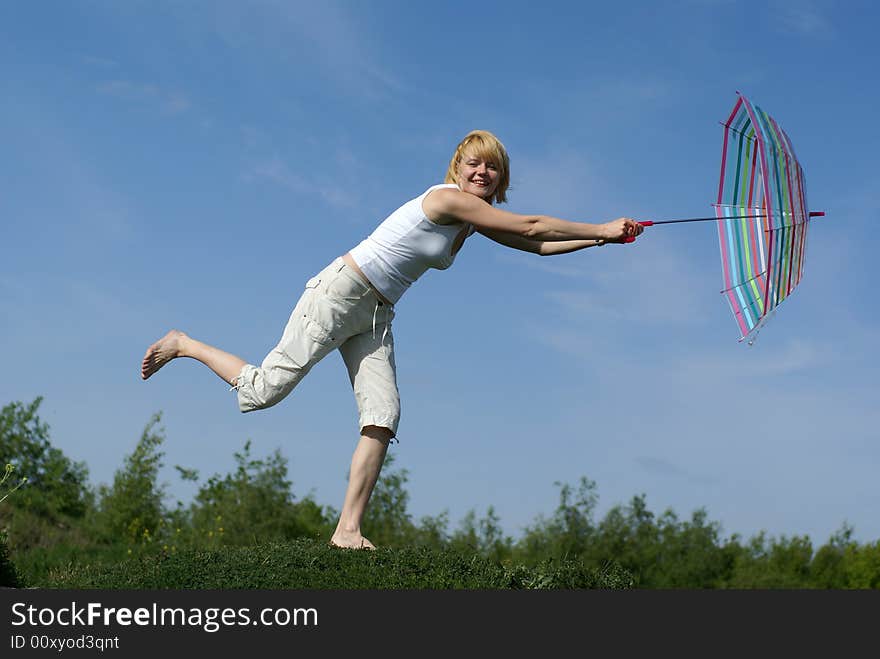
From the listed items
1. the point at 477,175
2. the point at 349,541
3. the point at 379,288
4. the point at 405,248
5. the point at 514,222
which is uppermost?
the point at 477,175

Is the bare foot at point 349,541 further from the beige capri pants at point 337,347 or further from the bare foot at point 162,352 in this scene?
the bare foot at point 162,352

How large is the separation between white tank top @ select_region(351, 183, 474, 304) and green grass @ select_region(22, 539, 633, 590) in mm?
1885

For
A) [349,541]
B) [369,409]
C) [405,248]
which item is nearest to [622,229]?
[405,248]

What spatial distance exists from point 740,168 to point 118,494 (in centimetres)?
1406

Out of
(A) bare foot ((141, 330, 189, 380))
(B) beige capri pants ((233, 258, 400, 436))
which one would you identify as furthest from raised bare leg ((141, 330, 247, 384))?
(B) beige capri pants ((233, 258, 400, 436))

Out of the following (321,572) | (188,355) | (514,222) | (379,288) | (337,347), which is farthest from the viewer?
(188,355)

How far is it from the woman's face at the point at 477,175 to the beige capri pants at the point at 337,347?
1031 mm

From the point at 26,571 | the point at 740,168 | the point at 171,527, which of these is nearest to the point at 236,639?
the point at 740,168

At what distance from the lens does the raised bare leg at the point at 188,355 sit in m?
7.11

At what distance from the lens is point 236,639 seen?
503 centimetres

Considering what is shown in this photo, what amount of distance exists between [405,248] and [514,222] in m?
0.78

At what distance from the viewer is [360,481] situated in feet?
22.5

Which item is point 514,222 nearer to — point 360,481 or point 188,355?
point 360,481

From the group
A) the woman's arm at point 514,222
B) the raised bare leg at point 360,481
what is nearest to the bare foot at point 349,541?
the raised bare leg at point 360,481
